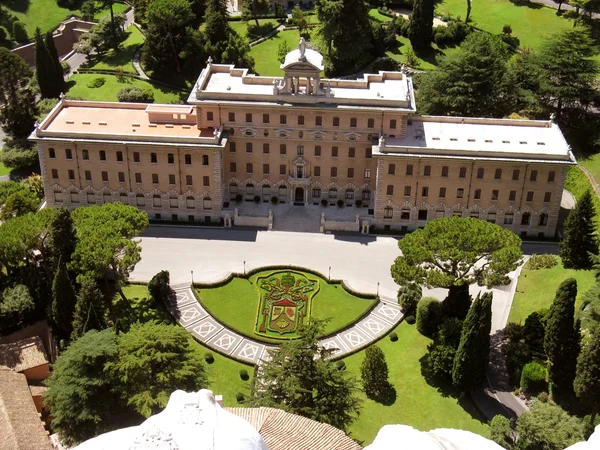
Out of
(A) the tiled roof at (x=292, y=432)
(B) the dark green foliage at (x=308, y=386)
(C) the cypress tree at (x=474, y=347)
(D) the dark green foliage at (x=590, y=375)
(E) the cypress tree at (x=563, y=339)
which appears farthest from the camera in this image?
(C) the cypress tree at (x=474, y=347)

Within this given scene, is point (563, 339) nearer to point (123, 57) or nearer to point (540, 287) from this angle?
point (540, 287)

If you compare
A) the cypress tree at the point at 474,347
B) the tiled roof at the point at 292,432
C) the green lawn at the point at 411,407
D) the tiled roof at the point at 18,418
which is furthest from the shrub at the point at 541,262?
the tiled roof at the point at 18,418

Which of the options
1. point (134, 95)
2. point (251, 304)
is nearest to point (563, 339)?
point (251, 304)

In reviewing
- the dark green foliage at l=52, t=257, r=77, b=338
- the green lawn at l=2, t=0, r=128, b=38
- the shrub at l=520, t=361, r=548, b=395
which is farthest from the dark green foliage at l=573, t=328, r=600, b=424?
the green lawn at l=2, t=0, r=128, b=38

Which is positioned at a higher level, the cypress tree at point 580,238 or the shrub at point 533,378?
the cypress tree at point 580,238

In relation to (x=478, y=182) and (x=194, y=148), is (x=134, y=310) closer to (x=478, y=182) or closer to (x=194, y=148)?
(x=194, y=148)

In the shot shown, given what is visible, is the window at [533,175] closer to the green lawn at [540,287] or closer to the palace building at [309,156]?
the palace building at [309,156]

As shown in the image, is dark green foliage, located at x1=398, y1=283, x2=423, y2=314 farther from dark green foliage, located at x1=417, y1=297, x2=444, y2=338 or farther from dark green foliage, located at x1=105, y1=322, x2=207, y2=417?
dark green foliage, located at x1=105, y1=322, x2=207, y2=417
